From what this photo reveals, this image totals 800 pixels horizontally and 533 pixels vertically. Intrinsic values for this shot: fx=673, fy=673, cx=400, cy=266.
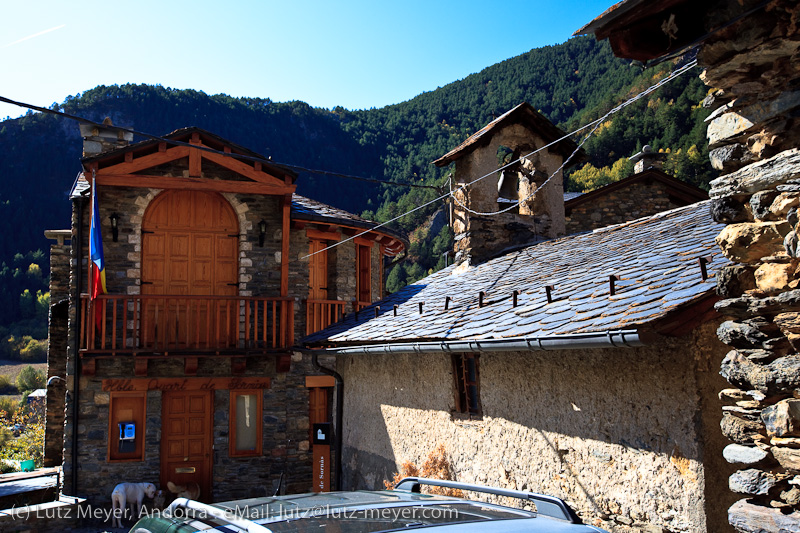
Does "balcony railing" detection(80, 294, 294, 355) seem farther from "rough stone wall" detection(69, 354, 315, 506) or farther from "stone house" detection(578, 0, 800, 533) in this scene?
"stone house" detection(578, 0, 800, 533)

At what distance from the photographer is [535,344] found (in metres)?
5.21

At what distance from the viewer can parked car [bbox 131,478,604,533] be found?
8.70 feet

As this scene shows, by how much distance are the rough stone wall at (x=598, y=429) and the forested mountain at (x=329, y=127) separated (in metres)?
42.3

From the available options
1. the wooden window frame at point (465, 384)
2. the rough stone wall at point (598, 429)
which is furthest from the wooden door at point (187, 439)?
the wooden window frame at point (465, 384)

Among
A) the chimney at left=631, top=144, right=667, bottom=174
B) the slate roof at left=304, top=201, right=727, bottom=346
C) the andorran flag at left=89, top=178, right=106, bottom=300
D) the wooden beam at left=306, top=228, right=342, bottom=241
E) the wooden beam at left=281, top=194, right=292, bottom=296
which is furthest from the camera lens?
the chimney at left=631, top=144, right=667, bottom=174

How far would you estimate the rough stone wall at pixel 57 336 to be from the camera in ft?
50.8

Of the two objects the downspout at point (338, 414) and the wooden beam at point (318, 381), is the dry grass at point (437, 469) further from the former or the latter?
the wooden beam at point (318, 381)

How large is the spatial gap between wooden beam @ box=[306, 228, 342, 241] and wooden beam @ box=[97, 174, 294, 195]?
4.32ft

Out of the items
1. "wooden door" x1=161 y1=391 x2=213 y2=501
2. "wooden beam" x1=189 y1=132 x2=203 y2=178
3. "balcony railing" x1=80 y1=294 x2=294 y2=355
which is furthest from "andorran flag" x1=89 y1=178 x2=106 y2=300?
"wooden door" x1=161 y1=391 x2=213 y2=501

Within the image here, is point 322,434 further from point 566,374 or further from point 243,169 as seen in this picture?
point 243,169

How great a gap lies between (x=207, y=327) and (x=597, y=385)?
861 cm

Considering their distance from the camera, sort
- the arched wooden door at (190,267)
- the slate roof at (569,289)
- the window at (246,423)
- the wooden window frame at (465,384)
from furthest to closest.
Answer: the window at (246,423) < the arched wooden door at (190,267) < the wooden window frame at (465,384) < the slate roof at (569,289)

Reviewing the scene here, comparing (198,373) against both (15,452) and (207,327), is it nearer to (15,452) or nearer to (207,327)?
(207,327)

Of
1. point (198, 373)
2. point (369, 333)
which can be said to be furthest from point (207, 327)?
point (369, 333)
